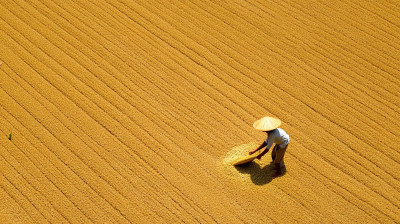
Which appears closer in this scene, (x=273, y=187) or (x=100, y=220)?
(x=100, y=220)

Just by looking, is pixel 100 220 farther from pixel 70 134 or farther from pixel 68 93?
pixel 68 93

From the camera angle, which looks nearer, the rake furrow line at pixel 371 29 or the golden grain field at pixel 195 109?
the golden grain field at pixel 195 109

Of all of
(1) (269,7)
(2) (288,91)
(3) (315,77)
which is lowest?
(2) (288,91)

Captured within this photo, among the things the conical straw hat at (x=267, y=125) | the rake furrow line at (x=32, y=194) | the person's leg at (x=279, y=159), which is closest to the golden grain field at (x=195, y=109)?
the rake furrow line at (x=32, y=194)

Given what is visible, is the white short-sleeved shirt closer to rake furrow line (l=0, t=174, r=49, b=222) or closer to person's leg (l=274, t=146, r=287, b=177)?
person's leg (l=274, t=146, r=287, b=177)

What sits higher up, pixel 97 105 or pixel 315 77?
pixel 315 77

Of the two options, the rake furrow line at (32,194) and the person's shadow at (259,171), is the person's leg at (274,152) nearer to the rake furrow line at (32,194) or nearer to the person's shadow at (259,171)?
the person's shadow at (259,171)

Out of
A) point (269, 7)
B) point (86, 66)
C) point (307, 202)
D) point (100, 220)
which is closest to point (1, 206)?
point (100, 220)
